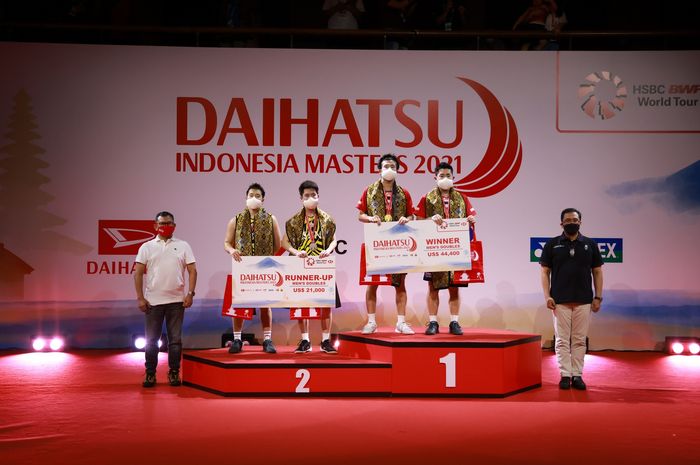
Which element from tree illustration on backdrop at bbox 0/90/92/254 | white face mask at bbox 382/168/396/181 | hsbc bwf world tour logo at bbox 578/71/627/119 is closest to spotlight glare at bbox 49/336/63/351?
tree illustration on backdrop at bbox 0/90/92/254

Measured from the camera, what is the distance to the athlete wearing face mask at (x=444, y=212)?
6.75 m

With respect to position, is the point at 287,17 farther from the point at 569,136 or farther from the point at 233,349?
the point at 233,349

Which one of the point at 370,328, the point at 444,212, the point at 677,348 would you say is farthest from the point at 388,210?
the point at 677,348

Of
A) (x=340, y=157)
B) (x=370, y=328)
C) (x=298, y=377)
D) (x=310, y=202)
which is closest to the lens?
(x=298, y=377)

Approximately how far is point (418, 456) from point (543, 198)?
5681mm

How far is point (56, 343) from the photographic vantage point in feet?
30.0

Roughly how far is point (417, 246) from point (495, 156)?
3156 mm

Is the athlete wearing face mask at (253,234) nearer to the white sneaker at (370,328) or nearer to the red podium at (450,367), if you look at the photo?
the white sneaker at (370,328)

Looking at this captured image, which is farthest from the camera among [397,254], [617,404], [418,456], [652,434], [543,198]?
[543,198]

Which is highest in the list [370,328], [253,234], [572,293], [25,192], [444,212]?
[25,192]

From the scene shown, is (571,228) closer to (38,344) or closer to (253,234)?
(253,234)

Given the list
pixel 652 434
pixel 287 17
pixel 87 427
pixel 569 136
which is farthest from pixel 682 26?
pixel 87 427

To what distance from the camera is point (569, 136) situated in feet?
30.6

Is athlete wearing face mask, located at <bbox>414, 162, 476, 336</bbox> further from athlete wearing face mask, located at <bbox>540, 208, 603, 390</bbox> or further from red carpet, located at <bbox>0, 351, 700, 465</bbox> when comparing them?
red carpet, located at <bbox>0, 351, 700, 465</bbox>
